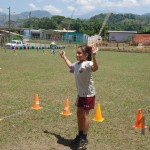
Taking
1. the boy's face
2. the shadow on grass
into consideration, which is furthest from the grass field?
the boy's face

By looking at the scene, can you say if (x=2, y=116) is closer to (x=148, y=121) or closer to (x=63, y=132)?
(x=63, y=132)

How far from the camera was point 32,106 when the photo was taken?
9.28 metres

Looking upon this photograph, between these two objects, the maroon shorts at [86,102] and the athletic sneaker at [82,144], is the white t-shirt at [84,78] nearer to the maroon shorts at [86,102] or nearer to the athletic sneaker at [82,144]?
the maroon shorts at [86,102]

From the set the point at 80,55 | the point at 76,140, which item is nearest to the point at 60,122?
the point at 76,140

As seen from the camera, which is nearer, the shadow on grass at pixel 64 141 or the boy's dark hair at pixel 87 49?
the boy's dark hair at pixel 87 49

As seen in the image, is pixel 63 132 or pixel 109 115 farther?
pixel 109 115

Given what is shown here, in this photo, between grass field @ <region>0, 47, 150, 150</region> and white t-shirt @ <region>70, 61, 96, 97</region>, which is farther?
grass field @ <region>0, 47, 150, 150</region>

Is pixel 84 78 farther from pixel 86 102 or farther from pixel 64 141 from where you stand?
pixel 64 141

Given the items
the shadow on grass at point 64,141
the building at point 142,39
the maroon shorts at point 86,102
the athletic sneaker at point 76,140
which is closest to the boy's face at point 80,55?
the maroon shorts at point 86,102

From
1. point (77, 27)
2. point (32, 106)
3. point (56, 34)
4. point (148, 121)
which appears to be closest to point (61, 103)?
point (32, 106)

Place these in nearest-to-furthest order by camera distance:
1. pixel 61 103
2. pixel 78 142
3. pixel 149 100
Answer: pixel 78 142 → pixel 61 103 → pixel 149 100

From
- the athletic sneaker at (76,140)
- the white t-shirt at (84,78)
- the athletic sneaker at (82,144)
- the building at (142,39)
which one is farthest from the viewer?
the building at (142,39)

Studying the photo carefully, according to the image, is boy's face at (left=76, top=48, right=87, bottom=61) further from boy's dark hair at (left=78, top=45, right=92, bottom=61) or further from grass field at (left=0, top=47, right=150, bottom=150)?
grass field at (left=0, top=47, right=150, bottom=150)

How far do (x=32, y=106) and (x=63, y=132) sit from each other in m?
2.57
